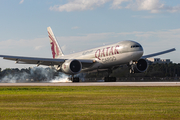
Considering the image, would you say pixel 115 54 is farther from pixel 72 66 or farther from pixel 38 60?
pixel 38 60

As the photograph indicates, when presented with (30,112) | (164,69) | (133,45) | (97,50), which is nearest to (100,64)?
(97,50)

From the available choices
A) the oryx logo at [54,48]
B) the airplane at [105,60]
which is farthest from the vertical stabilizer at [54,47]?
the airplane at [105,60]

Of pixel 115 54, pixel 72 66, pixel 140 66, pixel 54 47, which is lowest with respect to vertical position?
pixel 140 66

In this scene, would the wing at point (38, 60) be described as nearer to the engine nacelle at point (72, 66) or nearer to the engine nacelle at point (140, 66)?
the engine nacelle at point (72, 66)

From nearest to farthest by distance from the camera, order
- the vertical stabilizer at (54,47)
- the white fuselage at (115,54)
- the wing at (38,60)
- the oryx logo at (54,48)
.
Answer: the white fuselage at (115,54), the wing at (38,60), the vertical stabilizer at (54,47), the oryx logo at (54,48)

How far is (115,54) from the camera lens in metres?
49.1

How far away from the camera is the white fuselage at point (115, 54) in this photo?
4734 cm

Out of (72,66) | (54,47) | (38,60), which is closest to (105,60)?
(72,66)

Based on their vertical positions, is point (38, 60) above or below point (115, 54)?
below

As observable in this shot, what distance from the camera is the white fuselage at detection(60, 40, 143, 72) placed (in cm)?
4734

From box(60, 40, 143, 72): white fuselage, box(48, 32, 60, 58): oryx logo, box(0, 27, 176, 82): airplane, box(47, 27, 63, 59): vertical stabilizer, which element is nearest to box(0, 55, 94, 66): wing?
box(0, 27, 176, 82): airplane

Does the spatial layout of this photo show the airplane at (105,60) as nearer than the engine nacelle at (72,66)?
Yes

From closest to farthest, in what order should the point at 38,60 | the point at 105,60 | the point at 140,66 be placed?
the point at 105,60 → the point at 140,66 → the point at 38,60

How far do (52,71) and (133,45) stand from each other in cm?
2836
